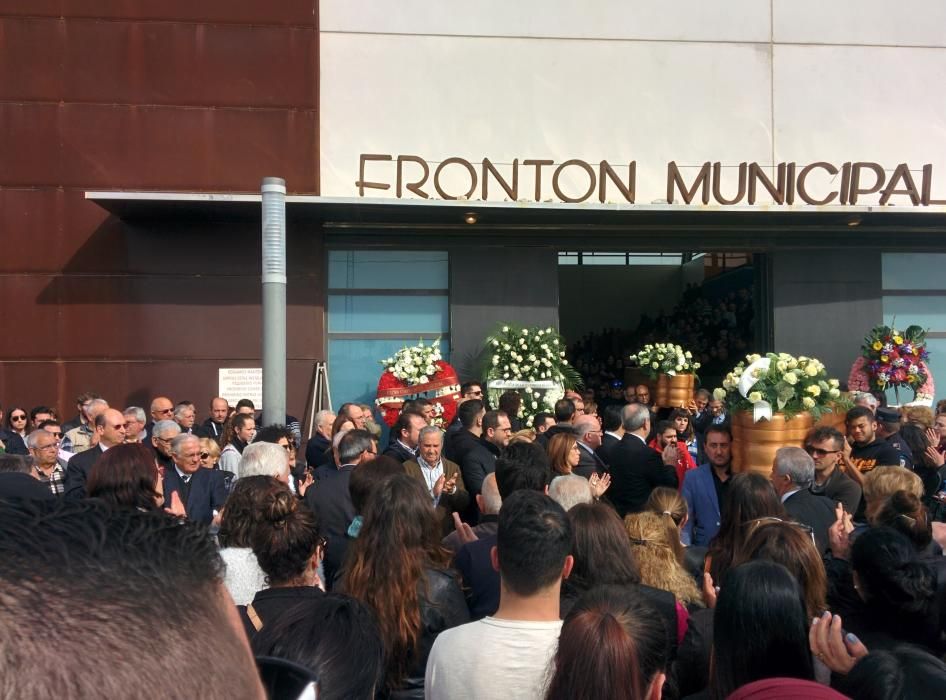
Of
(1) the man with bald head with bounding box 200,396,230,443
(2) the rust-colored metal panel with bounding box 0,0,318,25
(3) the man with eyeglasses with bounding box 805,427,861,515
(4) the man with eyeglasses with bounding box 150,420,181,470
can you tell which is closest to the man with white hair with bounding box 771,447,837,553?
(3) the man with eyeglasses with bounding box 805,427,861,515

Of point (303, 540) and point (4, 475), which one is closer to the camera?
point (303, 540)

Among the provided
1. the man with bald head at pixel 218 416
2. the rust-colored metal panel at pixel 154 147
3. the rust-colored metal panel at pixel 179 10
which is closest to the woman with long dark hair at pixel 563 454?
the man with bald head at pixel 218 416

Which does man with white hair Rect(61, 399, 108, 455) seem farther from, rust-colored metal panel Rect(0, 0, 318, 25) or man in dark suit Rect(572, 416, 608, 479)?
rust-colored metal panel Rect(0, 0, 318, 25)

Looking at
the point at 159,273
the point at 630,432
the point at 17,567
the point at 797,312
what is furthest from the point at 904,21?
the point at 17,567

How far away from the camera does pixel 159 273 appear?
47.3ft

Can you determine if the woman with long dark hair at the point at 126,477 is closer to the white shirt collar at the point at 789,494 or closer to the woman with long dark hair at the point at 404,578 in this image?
the woman with long dark hair at the point at 404,578

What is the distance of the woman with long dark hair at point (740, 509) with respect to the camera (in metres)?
4.91

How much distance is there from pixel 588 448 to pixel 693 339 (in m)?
10.1

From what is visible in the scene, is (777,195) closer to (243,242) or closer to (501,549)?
(243,242)

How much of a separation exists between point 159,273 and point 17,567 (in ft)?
46.9

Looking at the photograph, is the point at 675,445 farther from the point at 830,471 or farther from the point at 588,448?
the point at 830,471

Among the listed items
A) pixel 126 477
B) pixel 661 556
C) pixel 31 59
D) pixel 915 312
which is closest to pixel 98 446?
pixel 126 477

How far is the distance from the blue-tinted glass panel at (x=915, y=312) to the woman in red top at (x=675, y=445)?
7339mm

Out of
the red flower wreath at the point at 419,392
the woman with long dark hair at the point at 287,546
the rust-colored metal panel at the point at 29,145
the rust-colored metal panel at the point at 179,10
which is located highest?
the rust-colored metal panel at the point at 179,10
